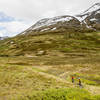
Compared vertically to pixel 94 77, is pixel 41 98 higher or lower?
higher

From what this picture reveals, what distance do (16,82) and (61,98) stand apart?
576 inches

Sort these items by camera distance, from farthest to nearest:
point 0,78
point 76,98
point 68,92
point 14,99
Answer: point 0,78, point 14,99, point 68,92, point 76,98

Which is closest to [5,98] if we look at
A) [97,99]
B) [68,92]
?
[68,92]

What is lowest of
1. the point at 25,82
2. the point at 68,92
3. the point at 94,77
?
the point at 94,77

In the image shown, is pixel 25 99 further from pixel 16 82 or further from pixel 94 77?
pixel 94 77

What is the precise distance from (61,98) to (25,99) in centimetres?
439

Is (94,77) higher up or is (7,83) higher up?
(7,83)

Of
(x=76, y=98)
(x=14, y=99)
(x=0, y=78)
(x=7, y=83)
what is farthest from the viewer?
(x=0, y=78)

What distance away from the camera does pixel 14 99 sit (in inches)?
588

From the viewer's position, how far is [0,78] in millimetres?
26969

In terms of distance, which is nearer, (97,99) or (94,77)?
(97,99)

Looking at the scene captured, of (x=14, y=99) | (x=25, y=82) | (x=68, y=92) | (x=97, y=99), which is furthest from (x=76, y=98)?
(x=25, y=82)

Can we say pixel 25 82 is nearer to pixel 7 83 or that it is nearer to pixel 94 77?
pixel 7 83

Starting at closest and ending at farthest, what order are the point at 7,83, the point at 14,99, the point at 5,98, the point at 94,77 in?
the point at 14,99 < the point at 5,98 < the point at 7,83 < the point at 94,77
